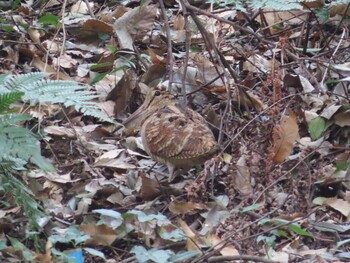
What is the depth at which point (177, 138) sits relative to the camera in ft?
15.2

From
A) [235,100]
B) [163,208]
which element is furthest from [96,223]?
[235,100]

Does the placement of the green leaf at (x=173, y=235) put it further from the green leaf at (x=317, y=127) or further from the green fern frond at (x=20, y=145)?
the green leaf at (x=317, y=127)

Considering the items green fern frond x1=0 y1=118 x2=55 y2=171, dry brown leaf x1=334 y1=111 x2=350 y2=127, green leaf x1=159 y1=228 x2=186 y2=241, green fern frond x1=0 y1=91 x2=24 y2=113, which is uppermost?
green fern frond x1=0 y1=91 x2=24 y2=113

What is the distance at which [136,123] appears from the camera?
17.3 feet

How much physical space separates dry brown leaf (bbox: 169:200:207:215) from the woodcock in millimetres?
376

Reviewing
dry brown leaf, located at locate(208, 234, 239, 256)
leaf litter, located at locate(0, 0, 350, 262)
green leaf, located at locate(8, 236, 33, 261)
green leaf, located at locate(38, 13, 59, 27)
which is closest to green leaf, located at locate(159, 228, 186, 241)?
leaf litter, located at locate(0, 0, 350, 262)

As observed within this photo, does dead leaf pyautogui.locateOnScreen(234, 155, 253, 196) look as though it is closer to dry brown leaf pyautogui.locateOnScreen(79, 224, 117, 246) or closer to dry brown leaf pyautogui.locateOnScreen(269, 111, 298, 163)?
dry brown leaf pyautogui.locateOnScreen(269, 111, 298, 163)

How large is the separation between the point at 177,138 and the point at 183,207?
1.76ft

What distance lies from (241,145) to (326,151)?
0.67m

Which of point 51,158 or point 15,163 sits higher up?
point 15,163

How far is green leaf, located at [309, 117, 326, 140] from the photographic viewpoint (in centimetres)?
501

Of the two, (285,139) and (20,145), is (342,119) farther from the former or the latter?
(20,145)

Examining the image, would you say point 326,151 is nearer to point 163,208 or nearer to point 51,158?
point 163,208

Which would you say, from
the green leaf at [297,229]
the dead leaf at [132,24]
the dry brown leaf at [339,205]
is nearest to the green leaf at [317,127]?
the dry brown leaf at [339,205]
